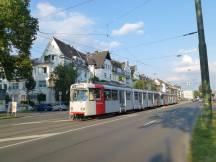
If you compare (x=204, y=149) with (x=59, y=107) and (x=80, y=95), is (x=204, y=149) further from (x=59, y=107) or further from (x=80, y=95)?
(x=59, y=107)

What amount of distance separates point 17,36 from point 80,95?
19.9 meters

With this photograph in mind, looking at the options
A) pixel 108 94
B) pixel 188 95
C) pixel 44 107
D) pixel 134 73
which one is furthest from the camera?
pixel 188 95

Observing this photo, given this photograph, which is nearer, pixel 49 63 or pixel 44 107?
pixel 44 107

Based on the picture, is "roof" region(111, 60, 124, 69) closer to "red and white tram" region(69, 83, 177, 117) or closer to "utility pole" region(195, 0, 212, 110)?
"red and white tram" region(69, 83, 177, 117)

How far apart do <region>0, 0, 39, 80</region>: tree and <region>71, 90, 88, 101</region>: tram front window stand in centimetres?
1663

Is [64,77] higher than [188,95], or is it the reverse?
[188,95]

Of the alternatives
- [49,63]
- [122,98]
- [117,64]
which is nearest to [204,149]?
[122,98]

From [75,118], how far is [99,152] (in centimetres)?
1835

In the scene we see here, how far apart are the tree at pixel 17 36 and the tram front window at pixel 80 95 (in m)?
16.6

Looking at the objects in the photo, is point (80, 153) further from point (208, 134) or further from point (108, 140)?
point (208, 134)

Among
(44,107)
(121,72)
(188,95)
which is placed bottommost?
(44,107)

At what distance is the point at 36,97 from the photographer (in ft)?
253

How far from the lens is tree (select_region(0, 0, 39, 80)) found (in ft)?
141

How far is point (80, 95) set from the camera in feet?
94.2
